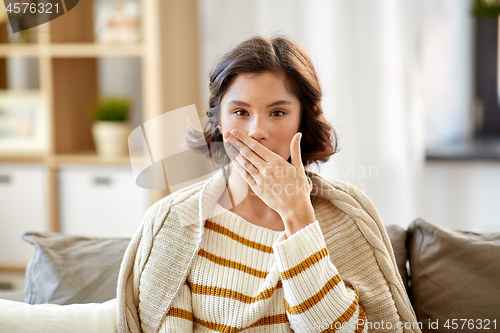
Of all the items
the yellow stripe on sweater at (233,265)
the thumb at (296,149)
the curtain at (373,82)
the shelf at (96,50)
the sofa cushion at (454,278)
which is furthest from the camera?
the curtain at (373,82)

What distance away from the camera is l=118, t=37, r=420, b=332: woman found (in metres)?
1.10

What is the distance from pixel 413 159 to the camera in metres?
2.51

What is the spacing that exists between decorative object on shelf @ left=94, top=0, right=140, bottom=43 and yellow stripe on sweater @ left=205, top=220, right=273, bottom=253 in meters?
1.44

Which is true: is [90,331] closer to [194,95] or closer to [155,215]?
[155,215]

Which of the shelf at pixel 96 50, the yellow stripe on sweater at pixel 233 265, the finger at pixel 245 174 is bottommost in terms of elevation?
the yellow stripe on sweater at pixel 233 265

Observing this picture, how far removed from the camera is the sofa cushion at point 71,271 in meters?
1.38

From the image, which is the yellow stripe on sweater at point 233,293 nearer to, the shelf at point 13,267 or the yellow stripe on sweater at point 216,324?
the yellow stripe on sweater at point 216,324

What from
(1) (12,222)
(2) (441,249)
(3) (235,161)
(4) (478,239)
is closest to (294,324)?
(3) (235,161)

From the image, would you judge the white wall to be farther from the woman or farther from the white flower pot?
the woman

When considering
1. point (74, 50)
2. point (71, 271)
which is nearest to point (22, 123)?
point (74, 50)

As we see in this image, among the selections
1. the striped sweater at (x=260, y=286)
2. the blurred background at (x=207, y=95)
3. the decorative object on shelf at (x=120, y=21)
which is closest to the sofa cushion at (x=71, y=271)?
the striped sweater at (x=260, y=286)

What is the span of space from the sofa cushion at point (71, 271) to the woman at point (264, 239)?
0.22m

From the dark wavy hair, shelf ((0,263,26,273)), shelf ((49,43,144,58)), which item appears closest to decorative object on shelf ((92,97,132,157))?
shelf ((49,43,144,58))

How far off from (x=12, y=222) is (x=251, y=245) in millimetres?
1773
